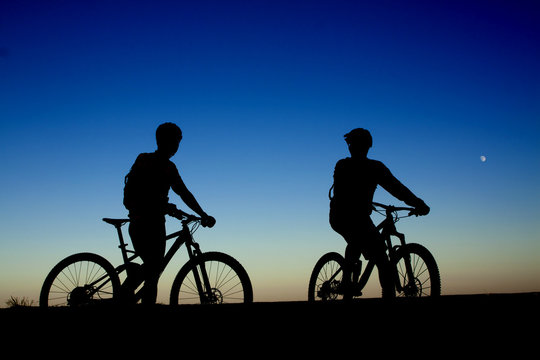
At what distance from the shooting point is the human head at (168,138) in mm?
5707

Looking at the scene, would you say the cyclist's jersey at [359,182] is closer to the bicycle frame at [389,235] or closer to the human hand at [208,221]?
the bicycle frame at [389,235]

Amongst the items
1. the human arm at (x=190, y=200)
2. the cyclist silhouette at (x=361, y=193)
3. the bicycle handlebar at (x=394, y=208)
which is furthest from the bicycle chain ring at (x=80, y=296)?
the bicycle handlebar at (x=394, y=208)

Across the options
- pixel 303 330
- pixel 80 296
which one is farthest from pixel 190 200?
pixel 303 330

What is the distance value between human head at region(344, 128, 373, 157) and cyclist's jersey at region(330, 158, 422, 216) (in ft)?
0.35

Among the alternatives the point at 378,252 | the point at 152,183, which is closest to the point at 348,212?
the point at 378,252

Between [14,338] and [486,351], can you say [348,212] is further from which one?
[14,338]

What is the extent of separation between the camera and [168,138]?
18.8 ft

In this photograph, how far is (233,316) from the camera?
365 centimetres

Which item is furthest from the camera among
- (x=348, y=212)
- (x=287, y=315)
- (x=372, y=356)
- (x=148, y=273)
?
(x=348, y=212)

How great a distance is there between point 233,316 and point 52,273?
12.7 ft

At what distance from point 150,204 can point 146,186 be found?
23cm

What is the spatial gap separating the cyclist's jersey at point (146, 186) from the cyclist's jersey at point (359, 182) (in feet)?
7.56

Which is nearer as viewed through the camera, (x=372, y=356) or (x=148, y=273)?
(x=372, y=356)

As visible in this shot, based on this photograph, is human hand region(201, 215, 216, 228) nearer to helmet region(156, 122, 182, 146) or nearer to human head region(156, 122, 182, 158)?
human head region(156, 122, 182, 158)
